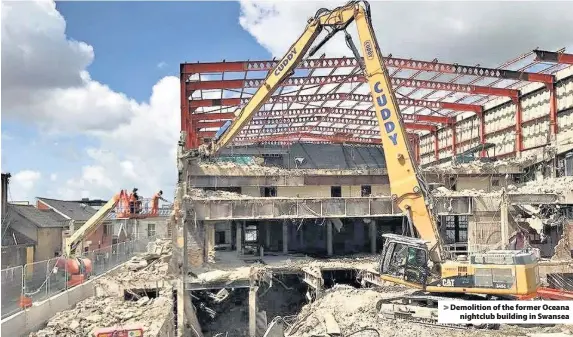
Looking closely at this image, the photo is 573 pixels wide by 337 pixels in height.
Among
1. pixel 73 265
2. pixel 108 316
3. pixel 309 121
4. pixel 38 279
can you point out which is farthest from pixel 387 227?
pixel 38 279

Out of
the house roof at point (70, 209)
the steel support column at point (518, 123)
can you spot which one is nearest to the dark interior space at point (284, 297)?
the steel support column at point (518, 123)

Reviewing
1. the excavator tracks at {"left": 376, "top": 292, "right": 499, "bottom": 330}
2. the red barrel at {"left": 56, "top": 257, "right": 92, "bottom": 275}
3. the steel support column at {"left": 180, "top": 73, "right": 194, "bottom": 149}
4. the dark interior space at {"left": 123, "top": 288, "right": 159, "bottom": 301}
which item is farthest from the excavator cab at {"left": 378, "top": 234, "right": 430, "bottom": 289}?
the steel support column at {"left": 180, "top": 73, "right": 194, "bottom": 149}

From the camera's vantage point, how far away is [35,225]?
31828 millimetres

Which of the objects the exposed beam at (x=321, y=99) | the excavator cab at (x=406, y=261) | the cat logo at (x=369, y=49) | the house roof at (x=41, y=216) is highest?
the exposed beam at (x=321, y=99)

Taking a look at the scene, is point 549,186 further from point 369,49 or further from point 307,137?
point 307,137

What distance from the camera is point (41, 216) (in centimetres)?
3481

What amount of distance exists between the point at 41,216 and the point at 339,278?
848 inches

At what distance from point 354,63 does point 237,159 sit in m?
11.0

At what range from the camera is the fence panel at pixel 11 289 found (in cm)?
1524

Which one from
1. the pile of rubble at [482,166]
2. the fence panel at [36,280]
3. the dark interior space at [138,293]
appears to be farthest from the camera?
the pile of rubble at [482,166]

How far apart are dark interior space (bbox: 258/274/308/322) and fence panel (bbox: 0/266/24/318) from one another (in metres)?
12.8

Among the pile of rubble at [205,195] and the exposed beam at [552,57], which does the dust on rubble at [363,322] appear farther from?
the exposed beam at [552,57]

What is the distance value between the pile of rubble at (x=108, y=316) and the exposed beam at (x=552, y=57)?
69.9ft

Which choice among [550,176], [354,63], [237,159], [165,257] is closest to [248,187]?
[237,159]
